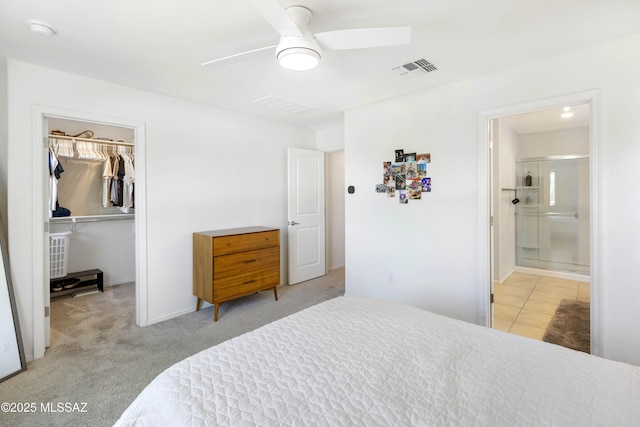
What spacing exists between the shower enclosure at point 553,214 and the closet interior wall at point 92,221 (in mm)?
6226

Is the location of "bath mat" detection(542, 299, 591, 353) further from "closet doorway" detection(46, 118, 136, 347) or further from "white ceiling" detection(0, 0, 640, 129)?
"closet doorway" detection(46, 118, 136, 347)

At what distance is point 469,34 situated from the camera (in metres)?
2.01

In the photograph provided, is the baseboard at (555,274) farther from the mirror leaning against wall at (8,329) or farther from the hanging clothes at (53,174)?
the hanging clothes at (53,174)

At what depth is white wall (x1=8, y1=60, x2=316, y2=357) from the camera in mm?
2385

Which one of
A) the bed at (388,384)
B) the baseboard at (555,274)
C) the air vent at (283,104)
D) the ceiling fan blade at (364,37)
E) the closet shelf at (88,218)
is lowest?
the baseboard at (555,274)

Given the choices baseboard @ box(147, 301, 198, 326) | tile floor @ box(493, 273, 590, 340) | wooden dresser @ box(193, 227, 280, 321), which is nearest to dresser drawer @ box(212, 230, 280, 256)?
wooden dresser @ box(193, 227, 280, 321)

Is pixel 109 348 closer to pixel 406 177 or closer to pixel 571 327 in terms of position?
pixel 406 177

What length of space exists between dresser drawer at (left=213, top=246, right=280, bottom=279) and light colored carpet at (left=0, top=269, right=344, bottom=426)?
460 mm

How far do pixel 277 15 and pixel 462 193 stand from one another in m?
2.20

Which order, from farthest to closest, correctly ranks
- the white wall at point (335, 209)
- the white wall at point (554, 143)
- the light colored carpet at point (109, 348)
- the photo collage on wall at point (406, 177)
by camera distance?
the white wall at point (335, 209) → the white wall at point (554, 143) → the photo collage on wall at point (406, 177) → the light colored carpet at point (109, 348)

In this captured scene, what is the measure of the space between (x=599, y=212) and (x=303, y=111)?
2.97 m

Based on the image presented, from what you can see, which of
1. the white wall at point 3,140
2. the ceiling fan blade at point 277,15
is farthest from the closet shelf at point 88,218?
the ceiling fan blade at point 277,15

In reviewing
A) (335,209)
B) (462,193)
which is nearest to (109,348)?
(462,193)

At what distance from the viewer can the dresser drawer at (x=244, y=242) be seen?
10.3 feet
